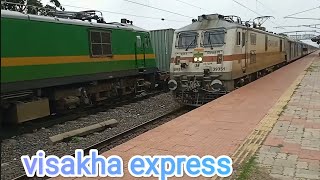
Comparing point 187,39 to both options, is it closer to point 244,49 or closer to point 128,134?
point 244,49

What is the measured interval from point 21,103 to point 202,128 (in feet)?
16.7

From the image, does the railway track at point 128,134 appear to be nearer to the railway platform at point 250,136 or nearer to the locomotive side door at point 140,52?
the railway platform at point 250,136

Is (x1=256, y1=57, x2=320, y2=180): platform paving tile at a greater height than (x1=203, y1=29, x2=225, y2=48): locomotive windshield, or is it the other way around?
(x1=203, y1=29, x2=225, y2=48): locomotive windshield

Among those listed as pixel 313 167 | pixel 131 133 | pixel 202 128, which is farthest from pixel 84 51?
pixel 313 167

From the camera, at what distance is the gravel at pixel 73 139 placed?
734 centimetres

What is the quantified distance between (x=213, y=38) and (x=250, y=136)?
675 centimetres

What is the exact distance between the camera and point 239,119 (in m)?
8.18

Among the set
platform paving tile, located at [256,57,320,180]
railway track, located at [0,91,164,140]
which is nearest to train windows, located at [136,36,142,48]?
railway track, located at [0,91,164,140]

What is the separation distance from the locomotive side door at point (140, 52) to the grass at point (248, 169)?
10.9 meters

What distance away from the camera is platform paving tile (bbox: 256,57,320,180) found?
4879 mm

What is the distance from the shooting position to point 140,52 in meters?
15.9

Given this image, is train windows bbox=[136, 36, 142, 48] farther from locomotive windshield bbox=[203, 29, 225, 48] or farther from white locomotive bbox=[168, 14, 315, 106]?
locomotive windshield bbox=[203, 29, 225, 48]

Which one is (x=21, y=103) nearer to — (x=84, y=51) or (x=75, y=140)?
(x=75, y=140)

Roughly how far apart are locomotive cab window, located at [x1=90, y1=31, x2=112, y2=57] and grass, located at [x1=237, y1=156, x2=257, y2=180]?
8.30 meters
